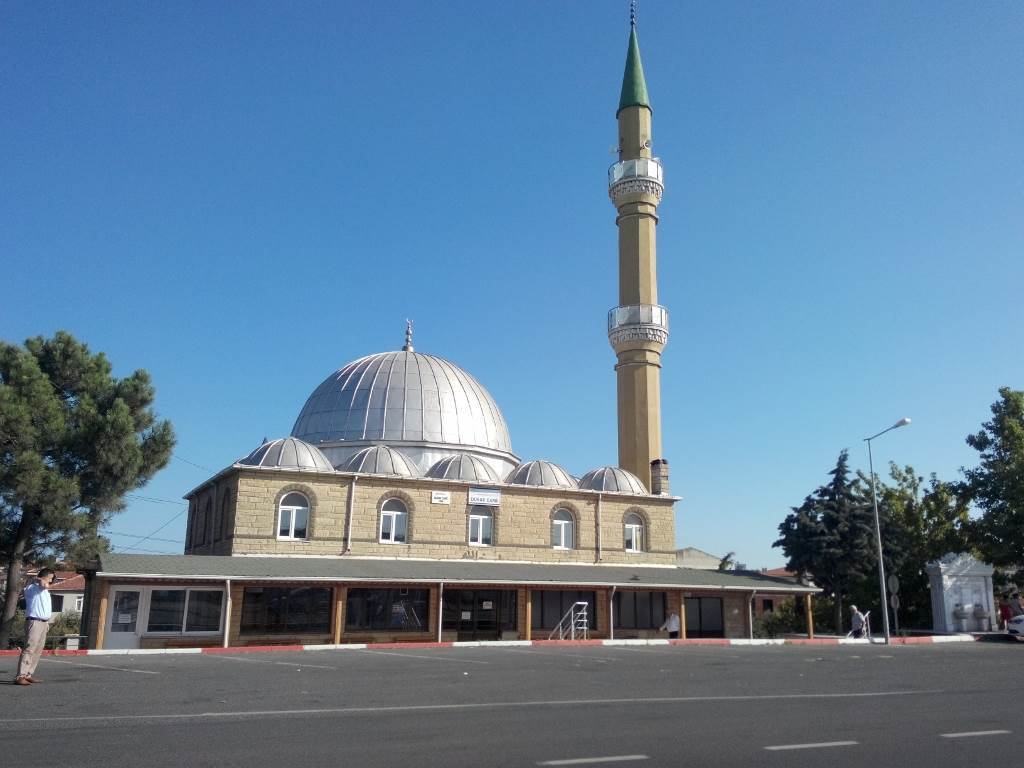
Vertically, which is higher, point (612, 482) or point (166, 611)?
point (612, 482)

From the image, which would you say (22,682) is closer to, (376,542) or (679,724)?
(679,724)

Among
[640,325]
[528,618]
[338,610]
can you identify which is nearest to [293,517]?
[338,610]

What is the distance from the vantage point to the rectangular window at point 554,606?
30047 mm

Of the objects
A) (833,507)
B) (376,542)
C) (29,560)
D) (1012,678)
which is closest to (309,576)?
(376,542)

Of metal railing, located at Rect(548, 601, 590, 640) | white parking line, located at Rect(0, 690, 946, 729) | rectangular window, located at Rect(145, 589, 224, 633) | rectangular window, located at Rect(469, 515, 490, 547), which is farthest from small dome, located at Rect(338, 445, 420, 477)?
white parking line, located at Rect(0, 690, 946, 729)

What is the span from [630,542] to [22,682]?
80.7 feet

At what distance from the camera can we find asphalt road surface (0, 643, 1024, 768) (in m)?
7.01

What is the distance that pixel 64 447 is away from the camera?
24.1 m

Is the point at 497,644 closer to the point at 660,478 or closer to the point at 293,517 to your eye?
the point at 293,517

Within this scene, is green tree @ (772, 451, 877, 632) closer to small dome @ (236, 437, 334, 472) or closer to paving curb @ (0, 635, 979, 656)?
paving curb @ (0, 635, 979, 656)

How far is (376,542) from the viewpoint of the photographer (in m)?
29.1

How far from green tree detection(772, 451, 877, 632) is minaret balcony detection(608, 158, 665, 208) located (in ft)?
49.6

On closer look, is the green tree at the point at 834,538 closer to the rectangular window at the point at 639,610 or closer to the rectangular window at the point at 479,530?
the rectangular window at the point at 639,610

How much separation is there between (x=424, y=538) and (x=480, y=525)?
91.9 inches
